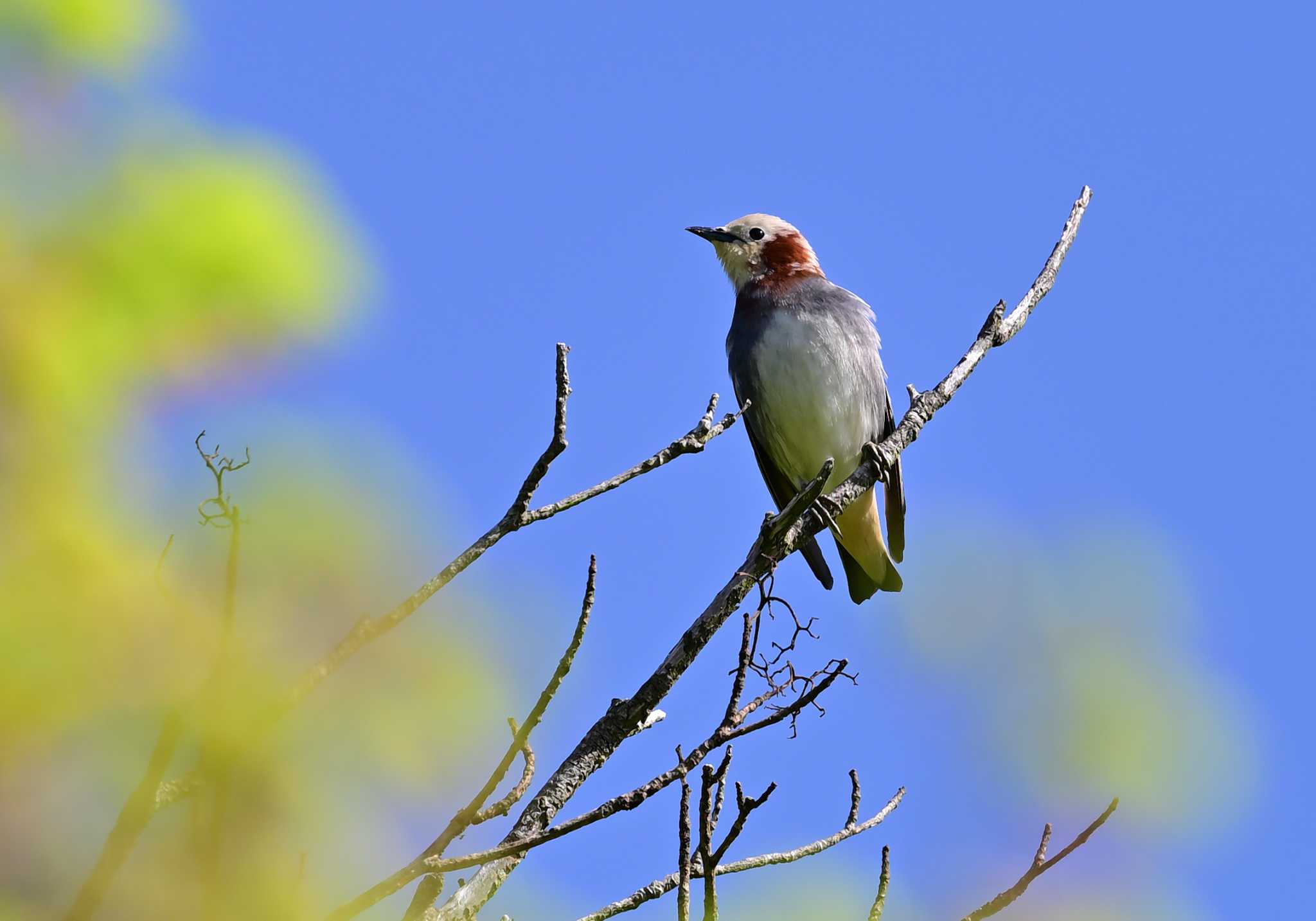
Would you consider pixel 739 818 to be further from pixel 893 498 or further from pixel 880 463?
pixel 893 498

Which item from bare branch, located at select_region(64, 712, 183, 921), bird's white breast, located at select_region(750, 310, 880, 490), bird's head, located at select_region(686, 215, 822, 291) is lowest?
bare branch, located at select_region(64, 712, 183, 921)

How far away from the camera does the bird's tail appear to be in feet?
25.9

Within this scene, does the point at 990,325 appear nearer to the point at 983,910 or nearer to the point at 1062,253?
the point at 1062,253

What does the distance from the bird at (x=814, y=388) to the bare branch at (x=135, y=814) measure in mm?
5726

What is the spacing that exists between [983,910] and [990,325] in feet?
8.65

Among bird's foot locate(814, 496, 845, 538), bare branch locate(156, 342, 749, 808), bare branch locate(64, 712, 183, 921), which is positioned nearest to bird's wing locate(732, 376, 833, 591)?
bird's foot locate(814, 496, 845, 538)

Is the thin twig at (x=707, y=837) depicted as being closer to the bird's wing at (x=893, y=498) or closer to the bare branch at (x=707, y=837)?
the bare branch at (x=707, y=837)

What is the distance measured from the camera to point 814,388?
7488 mm

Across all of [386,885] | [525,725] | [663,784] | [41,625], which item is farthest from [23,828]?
[663,784]

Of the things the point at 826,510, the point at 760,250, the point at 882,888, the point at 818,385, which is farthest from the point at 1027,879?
the point at 760,250

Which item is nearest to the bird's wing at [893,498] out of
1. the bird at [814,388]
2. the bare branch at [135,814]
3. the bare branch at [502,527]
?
the bird at [814,388]

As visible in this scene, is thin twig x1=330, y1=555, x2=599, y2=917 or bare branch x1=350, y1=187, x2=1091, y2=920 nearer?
thin twig x1=330, y1=555, x2=599, y2=917

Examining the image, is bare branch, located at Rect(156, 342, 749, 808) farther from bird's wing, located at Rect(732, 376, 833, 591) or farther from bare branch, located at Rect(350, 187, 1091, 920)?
bird's wing, located at Rect(732, 376, 833, 591)

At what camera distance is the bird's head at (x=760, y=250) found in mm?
8250
